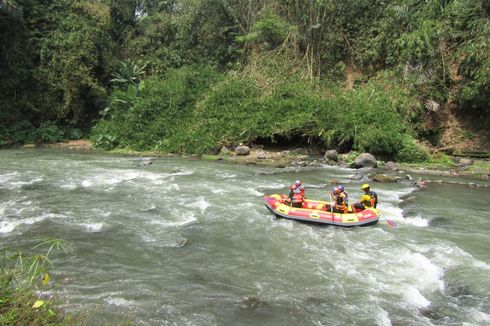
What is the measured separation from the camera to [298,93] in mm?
21172

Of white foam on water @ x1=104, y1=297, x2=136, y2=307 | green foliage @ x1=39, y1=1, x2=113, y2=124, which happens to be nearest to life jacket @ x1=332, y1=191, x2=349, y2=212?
white foam on water @ x1=104, y1=297, x2=136, y2=307

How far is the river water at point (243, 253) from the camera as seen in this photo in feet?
19.0

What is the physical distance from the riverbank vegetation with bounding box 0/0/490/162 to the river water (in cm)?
671

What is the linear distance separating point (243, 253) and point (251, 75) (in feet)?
54.8

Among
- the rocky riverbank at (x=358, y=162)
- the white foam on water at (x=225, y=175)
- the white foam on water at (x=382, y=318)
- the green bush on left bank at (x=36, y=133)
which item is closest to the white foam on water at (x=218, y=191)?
the white foam on water at (x=225, y=175)

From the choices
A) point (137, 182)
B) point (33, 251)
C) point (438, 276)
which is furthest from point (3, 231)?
point (438, 276)

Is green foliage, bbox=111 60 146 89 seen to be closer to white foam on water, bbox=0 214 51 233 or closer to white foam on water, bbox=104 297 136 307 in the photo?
white foam on water, bbox=0 214 51 233

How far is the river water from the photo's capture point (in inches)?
228

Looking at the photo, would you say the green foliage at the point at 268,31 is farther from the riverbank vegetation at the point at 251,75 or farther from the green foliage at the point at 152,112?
the green foliage at the point at 152,112

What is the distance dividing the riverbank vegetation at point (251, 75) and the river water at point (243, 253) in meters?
6.71

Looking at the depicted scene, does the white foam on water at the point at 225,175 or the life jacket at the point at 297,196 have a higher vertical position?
the life jacket at the point at 297,196

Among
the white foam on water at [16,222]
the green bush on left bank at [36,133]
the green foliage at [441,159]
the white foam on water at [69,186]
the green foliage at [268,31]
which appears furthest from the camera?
the green foliage at [268,31]

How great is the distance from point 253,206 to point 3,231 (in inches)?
213

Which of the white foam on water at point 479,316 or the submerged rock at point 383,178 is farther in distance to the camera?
the submerged rock at point 383,178
